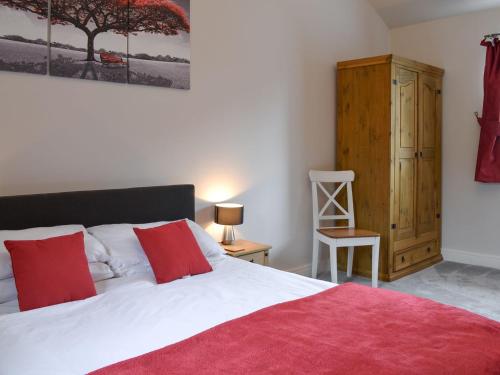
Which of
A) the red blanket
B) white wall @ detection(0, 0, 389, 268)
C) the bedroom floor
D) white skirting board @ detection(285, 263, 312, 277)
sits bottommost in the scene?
the bedroom floor

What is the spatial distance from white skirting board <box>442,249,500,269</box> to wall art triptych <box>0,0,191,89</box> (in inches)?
135

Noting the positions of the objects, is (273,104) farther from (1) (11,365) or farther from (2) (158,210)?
(1) (11,365)

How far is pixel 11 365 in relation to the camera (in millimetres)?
1484

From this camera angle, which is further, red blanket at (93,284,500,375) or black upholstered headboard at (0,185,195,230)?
black upholstered headboard at (0,185,195,230)

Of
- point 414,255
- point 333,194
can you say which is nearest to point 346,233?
point 333,194

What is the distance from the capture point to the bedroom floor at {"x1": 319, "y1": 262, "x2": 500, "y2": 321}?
3.60 m

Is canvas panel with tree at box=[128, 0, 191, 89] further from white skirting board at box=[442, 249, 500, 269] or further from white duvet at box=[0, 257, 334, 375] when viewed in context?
white skirting board at box=[442, 249, 500, 269]

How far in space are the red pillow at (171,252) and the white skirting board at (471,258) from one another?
11.1 feet

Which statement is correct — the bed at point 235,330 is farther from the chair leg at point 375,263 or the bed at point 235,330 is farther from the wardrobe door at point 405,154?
the wardrobe door at point 405,154

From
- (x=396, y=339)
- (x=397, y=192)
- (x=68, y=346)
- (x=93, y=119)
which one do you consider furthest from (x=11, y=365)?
(x=397, y=192)

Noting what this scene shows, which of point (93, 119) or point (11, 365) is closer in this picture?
point (11, 365)

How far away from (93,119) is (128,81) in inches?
13.7

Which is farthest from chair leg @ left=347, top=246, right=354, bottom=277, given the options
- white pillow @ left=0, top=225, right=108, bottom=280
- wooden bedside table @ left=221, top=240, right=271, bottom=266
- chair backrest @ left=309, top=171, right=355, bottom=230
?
white pillow @ left=0, top=225, right=108, bottom=280

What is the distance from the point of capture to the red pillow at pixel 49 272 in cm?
198
